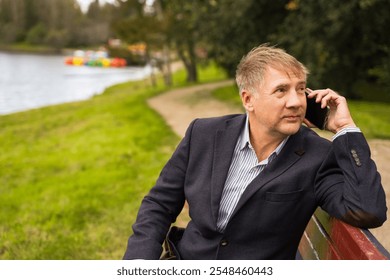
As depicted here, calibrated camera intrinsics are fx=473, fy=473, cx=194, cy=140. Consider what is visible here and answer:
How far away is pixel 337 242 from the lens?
2.13 metres

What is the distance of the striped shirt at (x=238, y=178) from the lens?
2.37 m

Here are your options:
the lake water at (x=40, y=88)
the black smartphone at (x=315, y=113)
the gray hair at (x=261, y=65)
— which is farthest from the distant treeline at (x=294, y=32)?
the gray hair at (x=261, y=65)

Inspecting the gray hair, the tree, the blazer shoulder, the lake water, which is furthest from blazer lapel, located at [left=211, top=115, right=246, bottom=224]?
the lake water

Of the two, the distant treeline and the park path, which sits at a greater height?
the distant treeline

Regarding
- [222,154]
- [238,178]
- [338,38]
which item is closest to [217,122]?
[222,154]

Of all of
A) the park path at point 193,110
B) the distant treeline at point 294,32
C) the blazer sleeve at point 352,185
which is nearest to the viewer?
the blazer sleeve at point 352,185

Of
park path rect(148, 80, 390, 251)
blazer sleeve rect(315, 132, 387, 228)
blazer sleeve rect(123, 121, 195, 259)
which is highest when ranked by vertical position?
blazer sleeve rect(315, 132, 387, 228)

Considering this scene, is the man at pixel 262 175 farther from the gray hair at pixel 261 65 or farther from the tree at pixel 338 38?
the tree at pixel 338 38

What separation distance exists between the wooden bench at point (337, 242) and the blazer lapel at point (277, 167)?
32cm

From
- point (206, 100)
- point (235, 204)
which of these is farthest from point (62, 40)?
point (235, 204)

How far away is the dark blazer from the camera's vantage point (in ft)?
6.90

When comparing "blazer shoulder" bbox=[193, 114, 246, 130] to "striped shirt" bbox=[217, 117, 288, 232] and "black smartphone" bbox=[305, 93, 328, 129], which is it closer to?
"striped shirt" bbox=[217, 117, 288, 232]

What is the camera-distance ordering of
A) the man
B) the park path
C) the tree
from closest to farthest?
the man < the park path < the tree

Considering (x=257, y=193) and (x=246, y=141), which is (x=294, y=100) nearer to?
(x=246, y=141)
